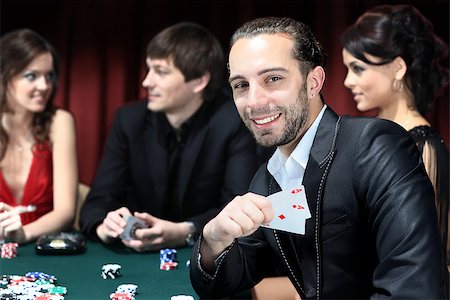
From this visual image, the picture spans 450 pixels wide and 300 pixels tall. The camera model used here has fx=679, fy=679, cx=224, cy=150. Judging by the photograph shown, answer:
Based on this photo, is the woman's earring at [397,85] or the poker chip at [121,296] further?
the woman's earring at [397,85]

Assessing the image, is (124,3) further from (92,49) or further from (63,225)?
(63,225)

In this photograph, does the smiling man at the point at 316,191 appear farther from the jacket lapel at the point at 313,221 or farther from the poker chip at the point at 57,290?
the poker chip at the point at 57,290

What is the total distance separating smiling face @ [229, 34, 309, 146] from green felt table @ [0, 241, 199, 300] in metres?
0.53

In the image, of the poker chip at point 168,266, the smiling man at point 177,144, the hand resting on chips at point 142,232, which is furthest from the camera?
the smiling man at point 177,144

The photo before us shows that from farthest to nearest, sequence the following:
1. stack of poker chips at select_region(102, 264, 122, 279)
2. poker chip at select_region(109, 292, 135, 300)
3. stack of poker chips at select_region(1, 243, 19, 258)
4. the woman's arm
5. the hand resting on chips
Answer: the woman's arm < the hand resting on chips < stack of poker chips at select_region(1, 243, 19, 258) < stack of poker chips at select_region(102, 264, 122, 279) < poker chip at select_region(109, 292, 135, 300)

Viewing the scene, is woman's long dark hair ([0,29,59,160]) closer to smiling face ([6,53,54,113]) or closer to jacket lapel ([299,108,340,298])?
smiling face ([6,53,54,113])

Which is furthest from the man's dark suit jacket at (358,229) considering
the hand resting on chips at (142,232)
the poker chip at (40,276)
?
the hand resting on chips at (142,232)

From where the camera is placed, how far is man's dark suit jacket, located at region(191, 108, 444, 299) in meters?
1.58

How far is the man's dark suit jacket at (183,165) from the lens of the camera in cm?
306

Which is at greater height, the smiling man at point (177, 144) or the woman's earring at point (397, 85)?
the woman's earring at point (397, 85)

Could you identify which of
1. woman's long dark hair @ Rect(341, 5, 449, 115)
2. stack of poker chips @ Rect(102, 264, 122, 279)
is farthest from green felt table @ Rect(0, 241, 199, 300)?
woman's long dark hair @ Rect(341, 5, 449, 115)

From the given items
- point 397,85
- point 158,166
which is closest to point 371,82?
point 397,85

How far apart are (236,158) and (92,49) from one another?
207 cm

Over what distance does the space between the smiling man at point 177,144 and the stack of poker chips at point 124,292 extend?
111 centimetres
